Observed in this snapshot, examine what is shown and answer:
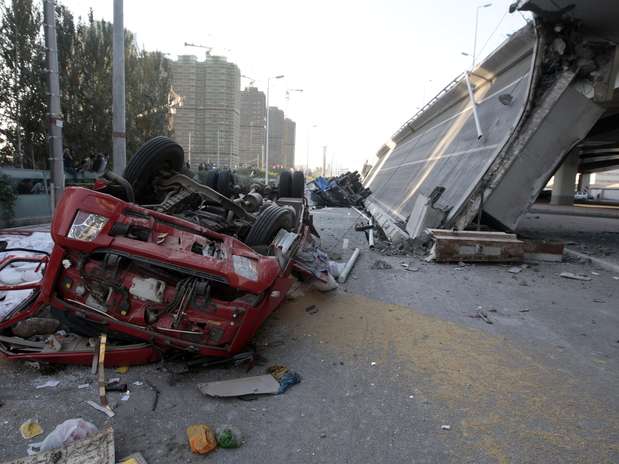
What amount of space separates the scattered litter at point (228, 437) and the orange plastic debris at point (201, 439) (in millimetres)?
32

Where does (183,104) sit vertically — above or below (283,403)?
above

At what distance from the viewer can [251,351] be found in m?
3.27

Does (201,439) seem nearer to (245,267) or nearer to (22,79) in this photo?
(245,267)

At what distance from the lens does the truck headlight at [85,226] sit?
262cm

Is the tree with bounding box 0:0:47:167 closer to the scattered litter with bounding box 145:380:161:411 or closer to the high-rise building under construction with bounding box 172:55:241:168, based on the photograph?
the scattered litter with bounding box 145:380:161:411

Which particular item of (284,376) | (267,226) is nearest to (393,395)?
(284,376)

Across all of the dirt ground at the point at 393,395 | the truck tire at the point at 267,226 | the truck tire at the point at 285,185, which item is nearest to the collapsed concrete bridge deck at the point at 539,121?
the truck tire at the point at 285,185

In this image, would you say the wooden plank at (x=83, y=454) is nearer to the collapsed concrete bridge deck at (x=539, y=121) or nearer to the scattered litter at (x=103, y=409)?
the scattered litter at (x=103, y=409)

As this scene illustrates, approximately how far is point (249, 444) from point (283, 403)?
0.46 meters

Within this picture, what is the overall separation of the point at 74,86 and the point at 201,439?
19997 mm

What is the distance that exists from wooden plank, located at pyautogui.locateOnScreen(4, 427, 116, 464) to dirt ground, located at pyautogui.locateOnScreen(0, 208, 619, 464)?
13 cm

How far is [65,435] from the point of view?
211 cm

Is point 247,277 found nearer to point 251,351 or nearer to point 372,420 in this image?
point 251,351

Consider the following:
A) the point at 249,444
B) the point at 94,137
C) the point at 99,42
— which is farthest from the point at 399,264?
the point at 99,42
